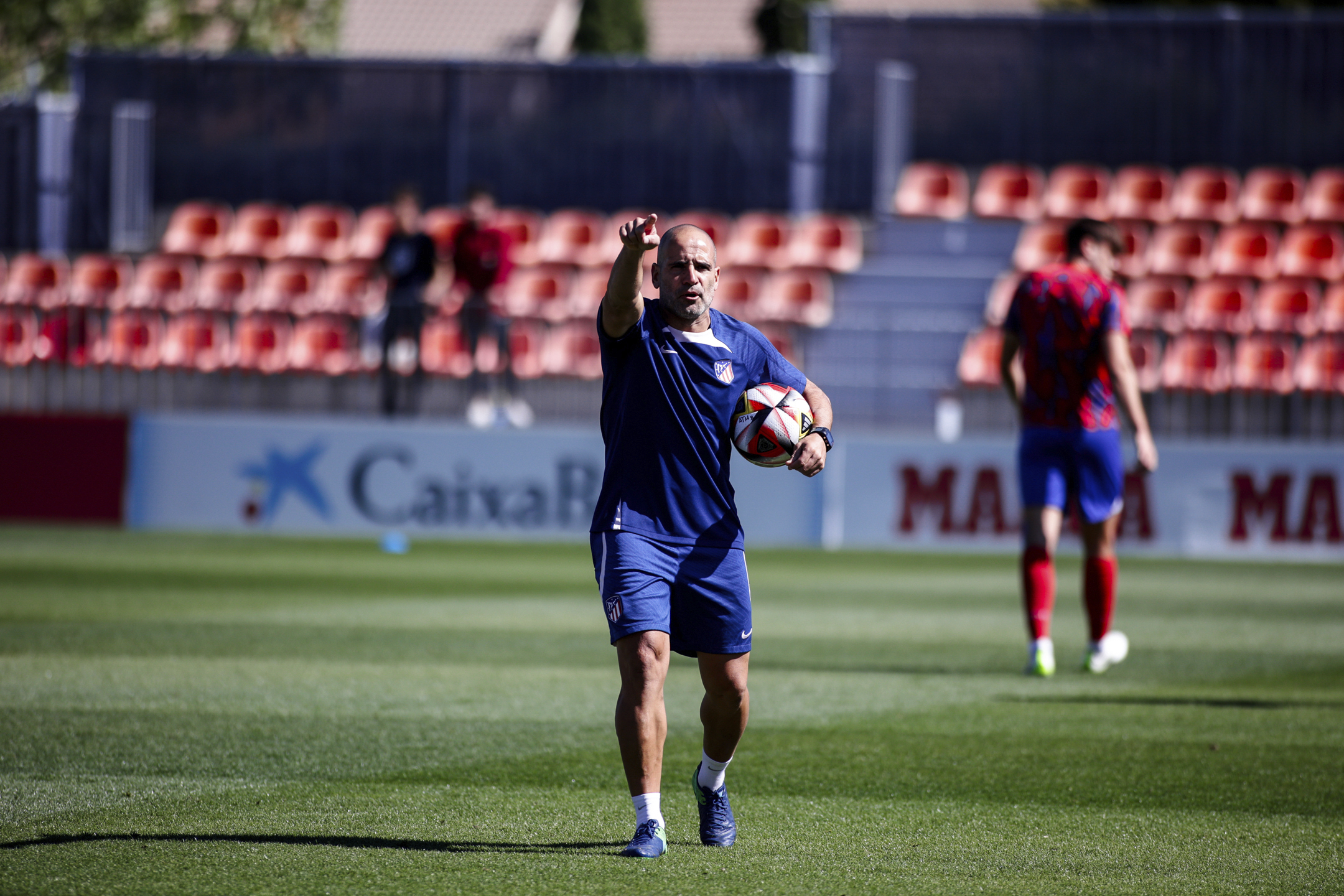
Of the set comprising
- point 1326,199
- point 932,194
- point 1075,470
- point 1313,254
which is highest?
point 932,194

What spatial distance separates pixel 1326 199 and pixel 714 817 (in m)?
18.2

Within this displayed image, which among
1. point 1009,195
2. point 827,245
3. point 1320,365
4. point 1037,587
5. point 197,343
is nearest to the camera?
point 1037,587

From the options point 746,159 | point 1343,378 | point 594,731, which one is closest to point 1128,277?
point 1343,378

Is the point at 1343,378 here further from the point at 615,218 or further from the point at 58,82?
the point at 58,82

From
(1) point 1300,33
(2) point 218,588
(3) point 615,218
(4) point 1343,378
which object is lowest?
(2) point 218,588

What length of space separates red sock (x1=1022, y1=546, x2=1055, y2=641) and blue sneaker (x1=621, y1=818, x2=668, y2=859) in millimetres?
4195

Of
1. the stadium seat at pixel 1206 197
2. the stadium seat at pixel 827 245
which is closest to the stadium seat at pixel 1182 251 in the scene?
the stadium seat at pixel 1206 197

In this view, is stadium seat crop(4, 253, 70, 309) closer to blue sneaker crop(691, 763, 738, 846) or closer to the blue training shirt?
the blue training shirt

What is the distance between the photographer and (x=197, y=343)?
61.8 feet

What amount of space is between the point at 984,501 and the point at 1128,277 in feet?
15.2

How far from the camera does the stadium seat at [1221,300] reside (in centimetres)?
1909

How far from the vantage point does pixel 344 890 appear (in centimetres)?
442

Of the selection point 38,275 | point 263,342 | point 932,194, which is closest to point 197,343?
point 263,342

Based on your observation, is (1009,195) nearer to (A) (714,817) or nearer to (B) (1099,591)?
(B) (1099,591)
